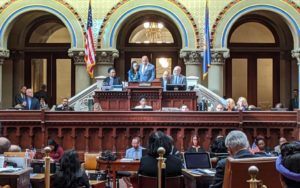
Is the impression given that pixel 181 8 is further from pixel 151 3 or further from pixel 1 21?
pixel 1 21

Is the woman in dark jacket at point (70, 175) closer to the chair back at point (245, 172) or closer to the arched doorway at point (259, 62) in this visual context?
the chair back at point (245, 172)

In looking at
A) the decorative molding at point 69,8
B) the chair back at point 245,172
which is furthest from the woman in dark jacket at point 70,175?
the decorative molding at point 69,8

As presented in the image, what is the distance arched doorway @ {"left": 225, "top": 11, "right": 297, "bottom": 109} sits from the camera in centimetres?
2431

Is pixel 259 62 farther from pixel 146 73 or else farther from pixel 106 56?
pixel 146 73

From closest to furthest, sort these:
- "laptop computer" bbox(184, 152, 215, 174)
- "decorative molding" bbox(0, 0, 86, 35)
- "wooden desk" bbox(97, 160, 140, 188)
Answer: "laptop computer" bbox(184, 152, 215, 174) → "wooden desk" bbox(97, 160, 140, 188) → "decorative molding" bbox(0, 0, 86, 35)

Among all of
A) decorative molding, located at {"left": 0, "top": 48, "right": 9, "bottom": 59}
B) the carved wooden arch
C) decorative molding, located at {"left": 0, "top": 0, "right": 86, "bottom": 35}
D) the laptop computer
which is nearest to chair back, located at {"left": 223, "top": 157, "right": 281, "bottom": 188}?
the laptop computer

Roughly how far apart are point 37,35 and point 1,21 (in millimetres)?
3277

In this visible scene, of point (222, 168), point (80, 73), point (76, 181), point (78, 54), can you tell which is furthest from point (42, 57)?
point (222, 168)

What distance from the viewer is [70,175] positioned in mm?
7562

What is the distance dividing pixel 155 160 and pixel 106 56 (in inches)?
554

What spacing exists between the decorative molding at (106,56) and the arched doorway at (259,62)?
548cm

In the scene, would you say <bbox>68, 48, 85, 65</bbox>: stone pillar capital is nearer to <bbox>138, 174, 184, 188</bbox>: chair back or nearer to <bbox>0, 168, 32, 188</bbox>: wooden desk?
<bbox>138, 174, 184, 188</bbox>: chair back

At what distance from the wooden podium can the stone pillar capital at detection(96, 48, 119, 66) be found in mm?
4131

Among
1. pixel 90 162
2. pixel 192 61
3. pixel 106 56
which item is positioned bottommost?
pixel 90 162
